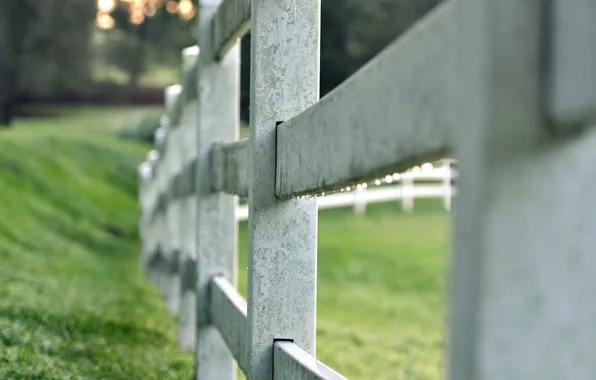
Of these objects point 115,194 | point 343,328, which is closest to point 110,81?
point 115,194

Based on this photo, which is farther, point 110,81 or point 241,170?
point 110,81

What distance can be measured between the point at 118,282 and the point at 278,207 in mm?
5274

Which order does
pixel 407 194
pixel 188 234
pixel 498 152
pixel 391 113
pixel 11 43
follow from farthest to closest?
1. pixel 11 43
2. pixel 407 194
3. pixel 188 234
4. pixel 391 113
5. pixel 498 152

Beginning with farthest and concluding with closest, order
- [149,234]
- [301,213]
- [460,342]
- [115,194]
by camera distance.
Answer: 1. [115,194]
2. [149,234]
3. [301,213]
4. [460,342]

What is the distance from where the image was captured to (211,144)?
155 inches

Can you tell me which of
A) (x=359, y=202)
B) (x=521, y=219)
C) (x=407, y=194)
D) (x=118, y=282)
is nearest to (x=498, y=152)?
(x=521, y=219)

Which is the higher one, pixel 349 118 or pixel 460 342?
pixel 349 118

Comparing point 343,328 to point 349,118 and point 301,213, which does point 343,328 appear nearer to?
point 301,213

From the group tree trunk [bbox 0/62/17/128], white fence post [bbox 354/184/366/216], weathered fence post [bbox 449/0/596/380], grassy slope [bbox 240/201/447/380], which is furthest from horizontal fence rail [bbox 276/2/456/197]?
tree trunk [bbox 0/62/17/128]

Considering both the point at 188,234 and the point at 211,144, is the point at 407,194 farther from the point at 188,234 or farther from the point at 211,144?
the point at 211,144

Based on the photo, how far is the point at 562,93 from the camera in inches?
35.2

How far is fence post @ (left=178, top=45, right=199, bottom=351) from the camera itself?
4.83 meters

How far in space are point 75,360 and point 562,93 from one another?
2974mm

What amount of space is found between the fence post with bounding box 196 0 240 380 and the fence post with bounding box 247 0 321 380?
1411 millimetres
